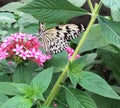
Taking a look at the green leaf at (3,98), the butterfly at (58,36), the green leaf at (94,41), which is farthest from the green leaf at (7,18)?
the green leaf at (3,98)

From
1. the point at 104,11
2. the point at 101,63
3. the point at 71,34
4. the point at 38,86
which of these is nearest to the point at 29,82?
the point at 38,86

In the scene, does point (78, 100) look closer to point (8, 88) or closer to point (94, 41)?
point (8, 88)

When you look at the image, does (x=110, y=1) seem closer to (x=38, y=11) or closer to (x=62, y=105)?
(x=38, y=11)

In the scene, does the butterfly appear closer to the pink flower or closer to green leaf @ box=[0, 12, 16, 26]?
the pink flower

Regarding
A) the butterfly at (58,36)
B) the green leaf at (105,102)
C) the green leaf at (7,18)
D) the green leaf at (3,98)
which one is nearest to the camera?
the green leaf at (3,98)

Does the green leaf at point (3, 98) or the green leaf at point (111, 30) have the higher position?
the green leaf at point (111, 30)

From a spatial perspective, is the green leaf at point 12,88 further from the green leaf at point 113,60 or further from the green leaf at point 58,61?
the green leaf at point 113,60

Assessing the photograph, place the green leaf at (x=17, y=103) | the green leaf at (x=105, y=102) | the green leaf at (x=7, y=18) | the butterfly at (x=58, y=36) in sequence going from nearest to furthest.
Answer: the green leaf at (x=17, y=103), the butterfly at (x=58, y=36), the green leaf at (x=105, y=102), the green leaf at (x=7, y=18)
